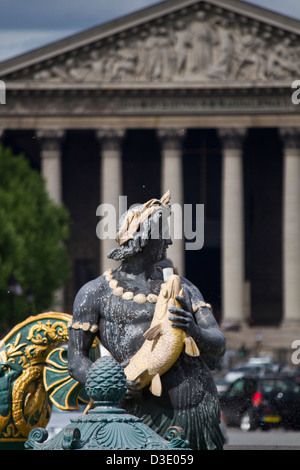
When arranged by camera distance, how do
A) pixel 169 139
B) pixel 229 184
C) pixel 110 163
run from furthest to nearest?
pixel 169 139 → pixel 110 163 → pixel 229 184

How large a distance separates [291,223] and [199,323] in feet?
263

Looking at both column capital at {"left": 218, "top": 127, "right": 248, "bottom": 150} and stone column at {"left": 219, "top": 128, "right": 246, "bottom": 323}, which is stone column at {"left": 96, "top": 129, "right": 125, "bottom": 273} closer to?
column capital at {"left": 218, "top": 127, "right": 248, "bottom": 150}

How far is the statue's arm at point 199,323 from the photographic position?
22.6 feet

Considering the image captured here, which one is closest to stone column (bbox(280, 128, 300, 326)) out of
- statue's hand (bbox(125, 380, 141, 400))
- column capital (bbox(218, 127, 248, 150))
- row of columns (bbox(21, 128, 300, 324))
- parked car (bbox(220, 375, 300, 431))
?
row of columns (bbox(21, 128, 300, 324))

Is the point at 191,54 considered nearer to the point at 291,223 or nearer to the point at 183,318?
the point at 291,223

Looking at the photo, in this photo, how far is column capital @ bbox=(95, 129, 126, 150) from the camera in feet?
283

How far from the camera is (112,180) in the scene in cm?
8581

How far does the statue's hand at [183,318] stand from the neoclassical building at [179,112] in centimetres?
7585

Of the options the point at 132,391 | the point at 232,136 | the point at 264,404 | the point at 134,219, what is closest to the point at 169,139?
the point at 232,136

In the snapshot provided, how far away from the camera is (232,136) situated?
8581 centimetres

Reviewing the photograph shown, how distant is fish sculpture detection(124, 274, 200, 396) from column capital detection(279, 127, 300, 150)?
3120 inches

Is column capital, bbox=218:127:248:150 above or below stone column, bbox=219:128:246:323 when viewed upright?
above

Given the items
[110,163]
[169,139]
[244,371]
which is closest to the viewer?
[244,371]
